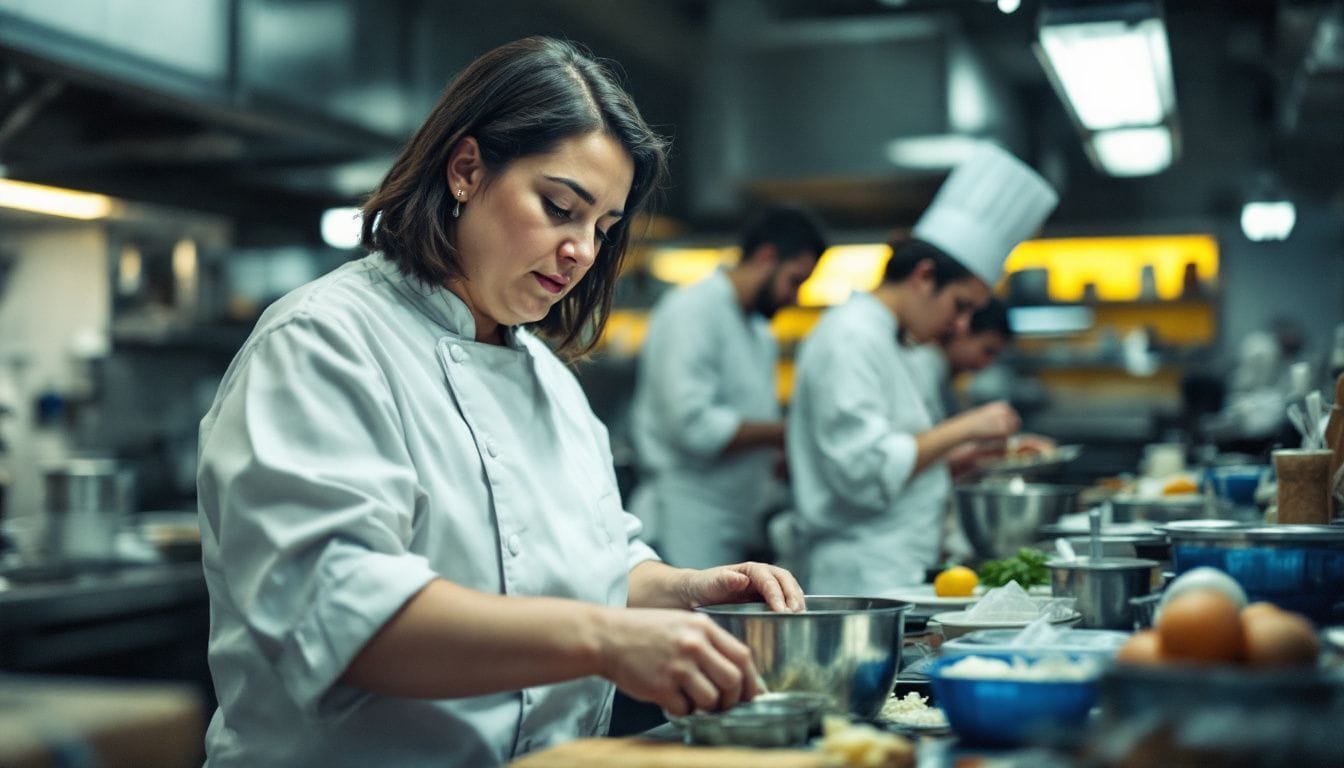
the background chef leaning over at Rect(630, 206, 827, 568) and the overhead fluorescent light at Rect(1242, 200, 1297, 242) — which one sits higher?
the overhead fluorescent light at Rect(1242, 200, 1297, 242)

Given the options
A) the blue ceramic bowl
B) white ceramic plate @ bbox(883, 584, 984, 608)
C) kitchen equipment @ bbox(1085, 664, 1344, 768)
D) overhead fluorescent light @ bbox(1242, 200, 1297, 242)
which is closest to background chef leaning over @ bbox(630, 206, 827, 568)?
white ceramic plate @ bbox(883, 584, 984, 608)

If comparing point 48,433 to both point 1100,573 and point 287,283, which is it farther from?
point 1100,573

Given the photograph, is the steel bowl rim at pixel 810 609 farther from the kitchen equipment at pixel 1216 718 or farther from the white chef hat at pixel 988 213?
the white chef hat at pixel 988 213

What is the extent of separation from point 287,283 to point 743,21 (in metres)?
3.01

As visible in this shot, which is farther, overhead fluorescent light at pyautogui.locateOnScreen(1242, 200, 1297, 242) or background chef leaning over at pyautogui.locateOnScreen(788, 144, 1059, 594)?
overhead fluorescent light at pyautogui.locateOnScreen(1242, 200, 1297, 242)

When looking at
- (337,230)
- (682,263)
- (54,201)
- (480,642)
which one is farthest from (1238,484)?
(682,263)

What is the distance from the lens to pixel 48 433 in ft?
16.6

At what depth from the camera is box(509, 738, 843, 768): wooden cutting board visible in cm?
102

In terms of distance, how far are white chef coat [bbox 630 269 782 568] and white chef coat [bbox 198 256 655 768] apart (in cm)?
261

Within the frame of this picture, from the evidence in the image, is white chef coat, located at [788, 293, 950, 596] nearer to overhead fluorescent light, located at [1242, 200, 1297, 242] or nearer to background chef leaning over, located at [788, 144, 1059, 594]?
background chef leaning over, located at [788, 144, 1059, 594]

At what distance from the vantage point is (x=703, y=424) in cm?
427

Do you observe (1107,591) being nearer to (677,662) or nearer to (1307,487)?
(1307,487)

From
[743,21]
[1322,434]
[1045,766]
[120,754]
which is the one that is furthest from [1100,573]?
[743,21]

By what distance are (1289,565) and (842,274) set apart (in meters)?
6.97
